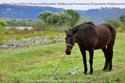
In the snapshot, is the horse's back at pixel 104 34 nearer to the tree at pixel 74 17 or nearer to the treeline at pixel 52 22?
the treeline at pixel 52 22

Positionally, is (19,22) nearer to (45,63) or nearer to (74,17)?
(74,17)

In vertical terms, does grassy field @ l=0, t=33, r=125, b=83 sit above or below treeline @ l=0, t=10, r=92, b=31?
above

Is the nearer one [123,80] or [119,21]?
[123,80]

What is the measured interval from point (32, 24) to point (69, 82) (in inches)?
1122

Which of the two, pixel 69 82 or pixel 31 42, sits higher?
pixel 69 82

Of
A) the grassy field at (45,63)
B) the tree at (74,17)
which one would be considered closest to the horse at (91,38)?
the grassy field at (45,63)

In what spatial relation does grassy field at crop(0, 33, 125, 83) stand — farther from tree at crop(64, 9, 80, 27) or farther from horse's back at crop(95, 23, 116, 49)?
tree at crop(64, 9, 80, 27)

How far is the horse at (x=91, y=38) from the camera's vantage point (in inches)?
429

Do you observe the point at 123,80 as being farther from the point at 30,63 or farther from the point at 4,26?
the point at 4,26

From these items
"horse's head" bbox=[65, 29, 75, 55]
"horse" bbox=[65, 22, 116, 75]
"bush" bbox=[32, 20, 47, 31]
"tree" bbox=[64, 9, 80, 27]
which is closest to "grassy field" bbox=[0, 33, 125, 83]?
"horse" bbox=[65, 22, 116, 75]

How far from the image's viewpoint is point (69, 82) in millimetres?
9500

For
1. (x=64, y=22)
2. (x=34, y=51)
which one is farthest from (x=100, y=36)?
(x=64, y=22)

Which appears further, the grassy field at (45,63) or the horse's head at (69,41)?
the grassy field at (45,63)

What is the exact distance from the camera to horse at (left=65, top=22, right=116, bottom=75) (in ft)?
35.8
